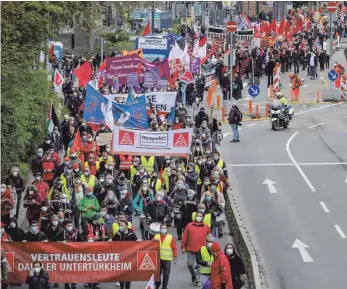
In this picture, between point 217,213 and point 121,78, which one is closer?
point 217,213

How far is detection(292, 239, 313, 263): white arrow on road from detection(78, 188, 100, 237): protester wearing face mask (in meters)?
4.17

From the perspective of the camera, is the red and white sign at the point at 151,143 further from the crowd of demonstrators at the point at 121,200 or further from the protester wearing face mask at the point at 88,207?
the protester wearing face mask at the point at 88,207

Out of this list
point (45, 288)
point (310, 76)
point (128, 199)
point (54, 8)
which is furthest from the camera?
point (310, 76)

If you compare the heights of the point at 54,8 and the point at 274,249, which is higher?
the point at 54,8

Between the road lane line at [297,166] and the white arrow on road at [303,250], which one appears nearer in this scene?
the white arrow on road at [303,250]

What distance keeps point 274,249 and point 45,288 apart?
22.1ft

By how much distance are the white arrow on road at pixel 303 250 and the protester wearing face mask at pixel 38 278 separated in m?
6.21

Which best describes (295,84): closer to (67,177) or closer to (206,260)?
(67,177)

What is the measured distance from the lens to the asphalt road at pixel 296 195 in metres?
23.8

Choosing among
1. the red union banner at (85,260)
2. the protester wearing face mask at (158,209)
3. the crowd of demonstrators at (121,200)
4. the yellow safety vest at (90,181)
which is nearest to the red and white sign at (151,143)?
the crowd of demonstrators at (121,200)

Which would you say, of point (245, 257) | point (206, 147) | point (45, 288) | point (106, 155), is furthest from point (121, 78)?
point (45, 288)

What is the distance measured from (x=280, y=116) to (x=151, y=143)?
48.9 ft

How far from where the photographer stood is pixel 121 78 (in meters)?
38.7

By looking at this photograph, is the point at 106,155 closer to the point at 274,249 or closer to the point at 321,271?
the point at 274,249
